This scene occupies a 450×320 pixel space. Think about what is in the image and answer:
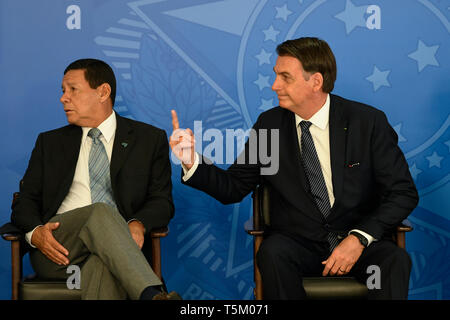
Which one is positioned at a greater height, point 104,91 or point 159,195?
point 104,91

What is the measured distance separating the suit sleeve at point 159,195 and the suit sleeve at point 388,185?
952 millimetres

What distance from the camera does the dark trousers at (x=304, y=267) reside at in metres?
2.74

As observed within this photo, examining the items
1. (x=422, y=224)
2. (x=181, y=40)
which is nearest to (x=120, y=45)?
(x=181, y=40)

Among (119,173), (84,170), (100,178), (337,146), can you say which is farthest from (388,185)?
(84,170)

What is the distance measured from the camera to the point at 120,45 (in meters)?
3.90

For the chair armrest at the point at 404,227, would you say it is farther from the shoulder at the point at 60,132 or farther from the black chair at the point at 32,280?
the shoulder at the point at 60,132

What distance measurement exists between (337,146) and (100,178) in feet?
4.08

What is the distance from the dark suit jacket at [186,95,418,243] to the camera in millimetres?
2994

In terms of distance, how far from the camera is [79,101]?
325 cm

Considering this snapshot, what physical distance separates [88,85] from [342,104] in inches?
53.5

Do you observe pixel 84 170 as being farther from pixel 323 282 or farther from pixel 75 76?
pixel 323 282

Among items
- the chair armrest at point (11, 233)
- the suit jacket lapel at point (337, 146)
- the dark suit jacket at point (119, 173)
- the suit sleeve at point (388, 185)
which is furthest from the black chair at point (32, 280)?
the suit sleeve at point (388, 185)

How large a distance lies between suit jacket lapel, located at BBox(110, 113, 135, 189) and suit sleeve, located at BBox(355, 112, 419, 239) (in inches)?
49.2
